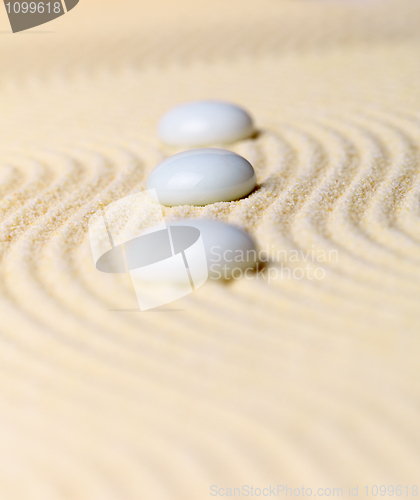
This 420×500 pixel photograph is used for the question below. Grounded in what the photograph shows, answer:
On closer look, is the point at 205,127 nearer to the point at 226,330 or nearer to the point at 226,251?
the point at 226,251

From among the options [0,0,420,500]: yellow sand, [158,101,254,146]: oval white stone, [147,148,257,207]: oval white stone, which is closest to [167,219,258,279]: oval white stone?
[0,0,420,500]: yellow sand

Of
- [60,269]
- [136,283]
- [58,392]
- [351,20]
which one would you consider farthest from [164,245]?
[351,20]

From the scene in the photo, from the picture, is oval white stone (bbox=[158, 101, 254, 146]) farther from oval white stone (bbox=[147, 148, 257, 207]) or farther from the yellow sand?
oval white stone (bbox=[147, 148, 257, 207])

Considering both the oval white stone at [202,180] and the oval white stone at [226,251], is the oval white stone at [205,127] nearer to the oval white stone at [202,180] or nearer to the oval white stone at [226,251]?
the oval white stone at [202,180]

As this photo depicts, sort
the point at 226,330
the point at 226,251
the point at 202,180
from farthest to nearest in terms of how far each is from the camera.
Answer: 1. the point at 202,180
2. the point at 226,251
3. the point at 226,330

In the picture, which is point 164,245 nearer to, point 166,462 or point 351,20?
point 166,462

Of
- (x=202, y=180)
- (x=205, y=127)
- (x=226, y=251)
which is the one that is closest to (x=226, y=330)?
(x=226, y=251)

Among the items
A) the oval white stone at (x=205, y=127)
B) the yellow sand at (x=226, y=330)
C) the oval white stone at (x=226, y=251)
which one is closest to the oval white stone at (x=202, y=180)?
the yellow sand at (x=226, y=330)
